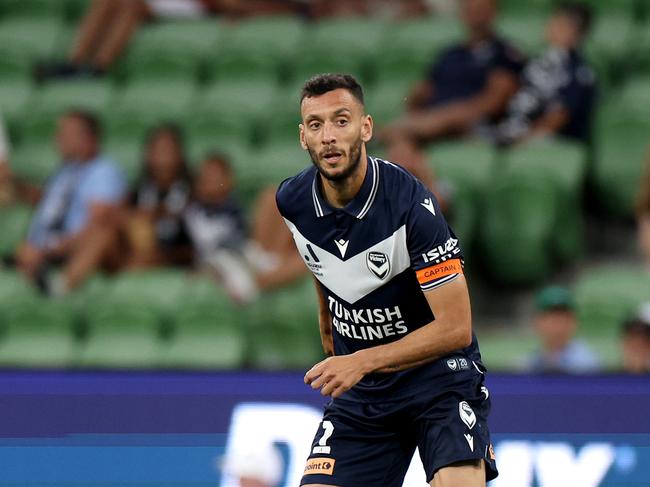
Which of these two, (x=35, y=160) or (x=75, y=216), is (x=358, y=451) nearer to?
(x=75, y=216)

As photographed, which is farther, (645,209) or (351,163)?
(645,209)

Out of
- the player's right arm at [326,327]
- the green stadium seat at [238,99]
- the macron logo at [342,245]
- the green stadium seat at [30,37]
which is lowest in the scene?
the player's right arm at [326,327]

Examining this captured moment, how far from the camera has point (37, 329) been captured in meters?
7.93

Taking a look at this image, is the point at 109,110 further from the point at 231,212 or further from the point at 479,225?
the point at 479,225

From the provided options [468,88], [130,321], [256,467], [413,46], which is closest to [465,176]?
[468,88]

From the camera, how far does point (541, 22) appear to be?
952 cm

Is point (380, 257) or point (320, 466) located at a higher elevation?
point (380, 257)

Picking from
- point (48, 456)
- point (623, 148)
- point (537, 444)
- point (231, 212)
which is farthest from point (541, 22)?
point (48, 456)

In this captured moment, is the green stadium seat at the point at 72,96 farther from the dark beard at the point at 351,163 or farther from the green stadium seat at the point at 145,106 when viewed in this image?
the dark beard at the point at 351,163

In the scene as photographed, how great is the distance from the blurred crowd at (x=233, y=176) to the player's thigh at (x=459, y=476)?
148 inches

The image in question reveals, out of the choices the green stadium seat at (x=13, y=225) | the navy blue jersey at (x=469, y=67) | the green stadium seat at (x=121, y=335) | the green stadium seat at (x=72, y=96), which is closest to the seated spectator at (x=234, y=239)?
the green stadium seat at (x=121, y=335)

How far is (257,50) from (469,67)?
1887 millimetres

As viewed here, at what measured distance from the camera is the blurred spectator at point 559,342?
6.47 m

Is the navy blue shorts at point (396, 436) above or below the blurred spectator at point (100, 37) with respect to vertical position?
below
